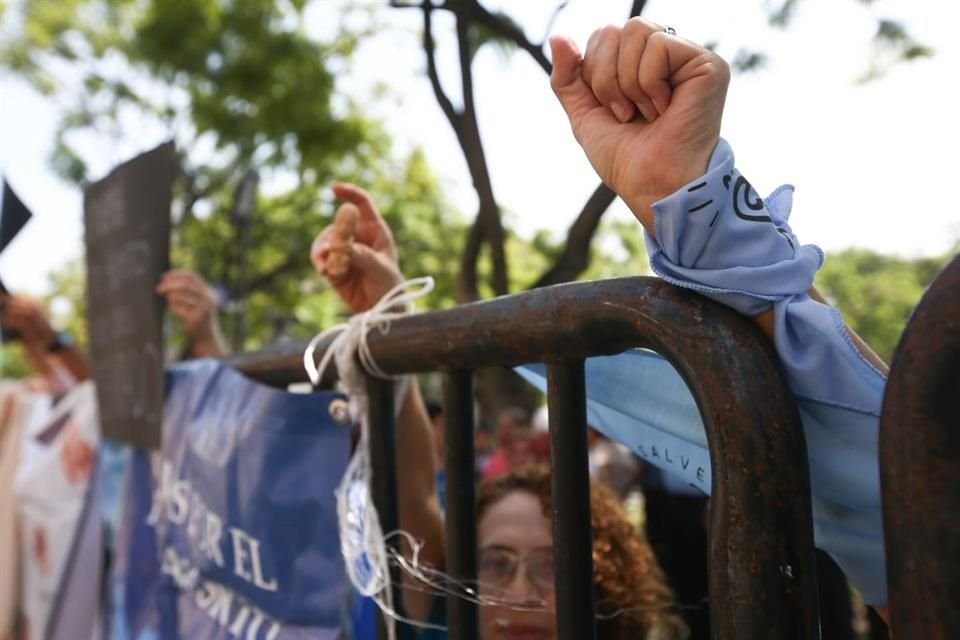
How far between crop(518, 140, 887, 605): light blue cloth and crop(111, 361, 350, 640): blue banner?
2.42 ft

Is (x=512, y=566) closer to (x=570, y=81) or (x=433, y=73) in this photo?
(x=570, y=81)

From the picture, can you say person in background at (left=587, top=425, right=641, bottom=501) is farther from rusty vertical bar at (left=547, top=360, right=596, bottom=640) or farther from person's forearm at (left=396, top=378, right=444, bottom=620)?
rusty vertical bar at (left=547, top=360, right=596, bottom=640)

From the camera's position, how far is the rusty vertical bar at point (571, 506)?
3.04 ft

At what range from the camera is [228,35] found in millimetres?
9484

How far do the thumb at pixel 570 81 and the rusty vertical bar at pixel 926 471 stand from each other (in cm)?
39

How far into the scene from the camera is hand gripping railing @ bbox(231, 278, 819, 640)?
2.36ft

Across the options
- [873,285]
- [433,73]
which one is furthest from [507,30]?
[873,285]

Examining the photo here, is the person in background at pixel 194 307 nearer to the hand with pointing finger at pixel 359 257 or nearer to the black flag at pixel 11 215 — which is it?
the black flag at pixel 11 215

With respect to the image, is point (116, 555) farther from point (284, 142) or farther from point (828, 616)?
point (284, 142)

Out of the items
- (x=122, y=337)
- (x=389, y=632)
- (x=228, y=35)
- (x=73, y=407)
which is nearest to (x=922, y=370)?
(x=389, y=632)

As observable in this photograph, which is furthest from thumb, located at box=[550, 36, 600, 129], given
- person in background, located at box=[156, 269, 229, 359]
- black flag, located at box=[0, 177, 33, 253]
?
person in background, located at box=[156, 269, 229, 359]

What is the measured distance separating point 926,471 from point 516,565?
44.2 inches

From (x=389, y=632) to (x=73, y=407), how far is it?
225 cm

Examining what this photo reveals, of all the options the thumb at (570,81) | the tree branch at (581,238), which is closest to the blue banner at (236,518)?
the thumb at (570,81)
